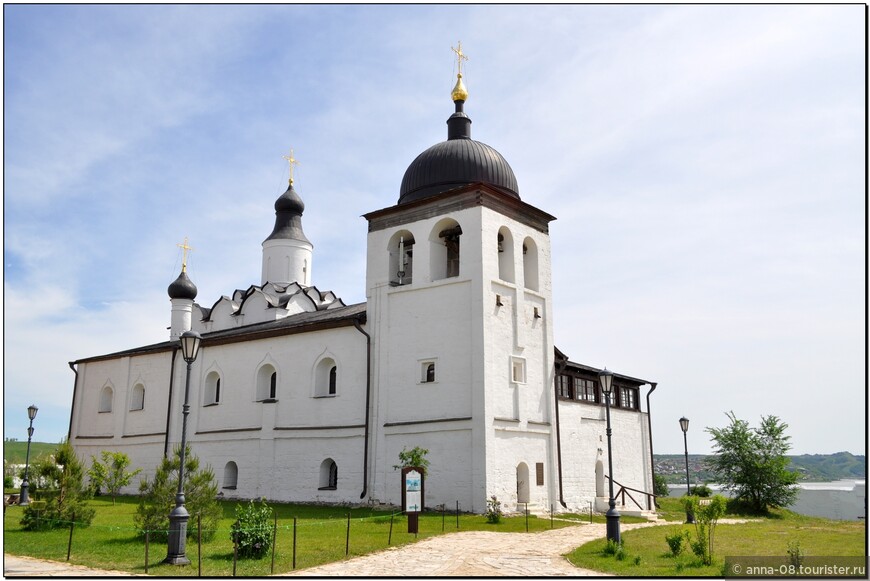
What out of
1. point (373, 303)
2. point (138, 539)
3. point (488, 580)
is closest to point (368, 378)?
point (373, 303)

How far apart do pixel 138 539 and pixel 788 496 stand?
78.6 feet

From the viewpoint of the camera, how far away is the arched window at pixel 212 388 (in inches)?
1162

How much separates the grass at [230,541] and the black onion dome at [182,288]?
1655cm

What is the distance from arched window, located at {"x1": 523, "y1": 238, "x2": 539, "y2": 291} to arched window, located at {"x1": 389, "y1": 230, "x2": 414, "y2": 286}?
386cm

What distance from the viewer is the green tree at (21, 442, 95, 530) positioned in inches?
668

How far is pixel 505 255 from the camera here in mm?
24734

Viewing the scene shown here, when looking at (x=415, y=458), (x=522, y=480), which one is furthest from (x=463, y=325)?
(x=522, y=480)

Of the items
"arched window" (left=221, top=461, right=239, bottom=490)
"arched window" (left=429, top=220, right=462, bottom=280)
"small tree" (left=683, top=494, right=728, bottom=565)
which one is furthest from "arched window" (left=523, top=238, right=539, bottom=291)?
→ "arched window" (left=221, top=461, right=239, bottom=490)

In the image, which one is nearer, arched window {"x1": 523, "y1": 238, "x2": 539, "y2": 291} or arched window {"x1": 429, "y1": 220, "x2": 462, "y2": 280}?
arched window {"x1": 429, "y1": 220, "x2": 462, "y2": 280}

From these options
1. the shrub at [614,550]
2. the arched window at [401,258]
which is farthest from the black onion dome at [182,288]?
the shrub at [614,550]

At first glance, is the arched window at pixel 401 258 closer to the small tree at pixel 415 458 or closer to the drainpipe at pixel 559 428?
the drainpipe at pixel 559 428

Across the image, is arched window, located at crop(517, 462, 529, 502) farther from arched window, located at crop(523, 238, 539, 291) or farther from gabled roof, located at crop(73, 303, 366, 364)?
gabled roof, located at crop(73, 303, 366, 364)

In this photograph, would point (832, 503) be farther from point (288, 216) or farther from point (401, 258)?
point (288, 216)

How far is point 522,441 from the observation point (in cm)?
2292
